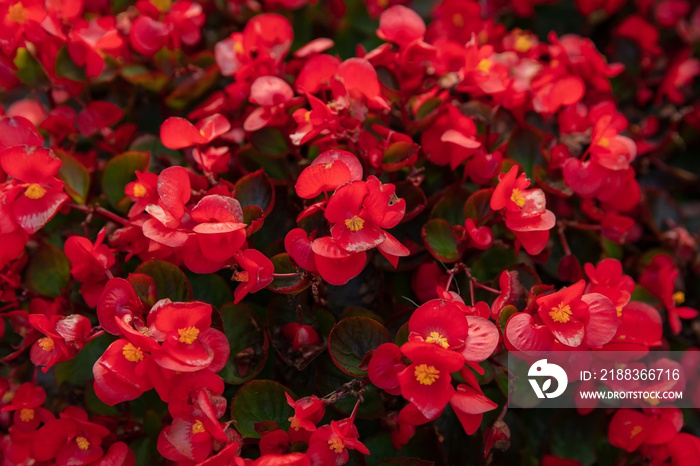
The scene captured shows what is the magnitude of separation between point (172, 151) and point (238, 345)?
33 centimetres

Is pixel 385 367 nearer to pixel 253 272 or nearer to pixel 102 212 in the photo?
pixel 253 272

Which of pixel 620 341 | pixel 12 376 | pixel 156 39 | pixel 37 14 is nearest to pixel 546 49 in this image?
pixel 620 341

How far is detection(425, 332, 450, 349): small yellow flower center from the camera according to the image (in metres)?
0.62

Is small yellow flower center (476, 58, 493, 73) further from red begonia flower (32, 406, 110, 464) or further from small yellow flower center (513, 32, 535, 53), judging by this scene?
red begonia flower (32, 406, 110, 464)

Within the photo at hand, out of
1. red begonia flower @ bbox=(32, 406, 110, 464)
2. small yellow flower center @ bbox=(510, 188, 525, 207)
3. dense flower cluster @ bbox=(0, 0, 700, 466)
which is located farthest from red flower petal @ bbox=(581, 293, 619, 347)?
red begonia flower @ bbox=(32, 406, 110, 464)

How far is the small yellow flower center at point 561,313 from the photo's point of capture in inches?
26.2

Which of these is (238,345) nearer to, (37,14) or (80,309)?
(80,309)

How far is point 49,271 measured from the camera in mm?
802

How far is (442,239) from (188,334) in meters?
0.33

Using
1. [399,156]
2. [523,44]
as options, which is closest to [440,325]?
[399,156]

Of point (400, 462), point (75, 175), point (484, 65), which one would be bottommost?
point (400, 462)

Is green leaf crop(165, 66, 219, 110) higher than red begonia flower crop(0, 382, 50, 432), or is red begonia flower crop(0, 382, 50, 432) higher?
green leaf crop(165, 66, 219, 110)

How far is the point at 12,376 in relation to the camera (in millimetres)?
810

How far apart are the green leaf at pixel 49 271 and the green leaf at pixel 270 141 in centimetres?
29
